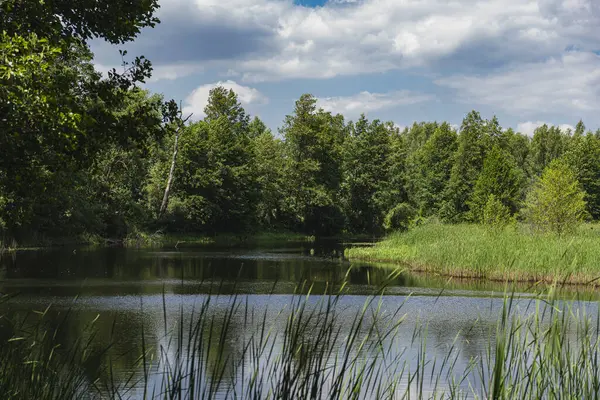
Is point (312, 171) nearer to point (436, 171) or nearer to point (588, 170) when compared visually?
point (436, 171)

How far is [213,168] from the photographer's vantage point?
5034cm

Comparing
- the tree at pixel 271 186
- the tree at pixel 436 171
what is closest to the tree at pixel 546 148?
the tree at pixel 436 171

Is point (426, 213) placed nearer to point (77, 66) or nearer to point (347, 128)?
point (347, 128)

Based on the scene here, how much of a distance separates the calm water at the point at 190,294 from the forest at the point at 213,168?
2459 mm

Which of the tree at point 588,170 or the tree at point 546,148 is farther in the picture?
the tree at point 546,148

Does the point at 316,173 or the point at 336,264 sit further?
the point at 316,173

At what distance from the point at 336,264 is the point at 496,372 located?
24644 millimetres

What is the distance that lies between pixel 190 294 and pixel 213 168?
30.8 meters

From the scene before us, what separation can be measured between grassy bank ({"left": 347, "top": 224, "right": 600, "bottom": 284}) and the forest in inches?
347

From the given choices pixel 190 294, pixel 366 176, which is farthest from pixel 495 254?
pixel 366 176

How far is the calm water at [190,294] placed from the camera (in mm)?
12477

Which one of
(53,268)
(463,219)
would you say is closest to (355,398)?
(53,268)

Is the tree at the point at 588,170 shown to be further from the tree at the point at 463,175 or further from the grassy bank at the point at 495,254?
the grassy bank at the point at 495,254

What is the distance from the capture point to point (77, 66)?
3312 centimetres
